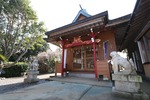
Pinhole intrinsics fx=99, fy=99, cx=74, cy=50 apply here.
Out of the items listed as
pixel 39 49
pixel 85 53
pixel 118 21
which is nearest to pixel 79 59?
pixel 85 53

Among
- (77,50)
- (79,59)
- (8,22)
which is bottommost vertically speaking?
(79,59)

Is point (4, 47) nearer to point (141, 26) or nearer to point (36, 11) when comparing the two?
point (36, 11)

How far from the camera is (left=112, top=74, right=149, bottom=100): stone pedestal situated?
2.53 metres

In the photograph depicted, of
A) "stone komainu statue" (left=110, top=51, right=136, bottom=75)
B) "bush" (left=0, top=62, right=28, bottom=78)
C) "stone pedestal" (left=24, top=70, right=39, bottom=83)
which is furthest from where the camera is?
"bush" (left=0, top=62, right=28, bottom=78)

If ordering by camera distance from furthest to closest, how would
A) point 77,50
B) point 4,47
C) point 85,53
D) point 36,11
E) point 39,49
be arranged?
point 39,49 → point 36,11 → point 4,47 → point 77,50 → point 85,53

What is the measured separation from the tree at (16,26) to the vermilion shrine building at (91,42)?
739 centimetres

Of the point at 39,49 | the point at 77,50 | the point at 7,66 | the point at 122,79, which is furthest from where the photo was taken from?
the point at 39,49

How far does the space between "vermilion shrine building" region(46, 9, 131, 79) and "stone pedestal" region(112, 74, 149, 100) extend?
1.94 m

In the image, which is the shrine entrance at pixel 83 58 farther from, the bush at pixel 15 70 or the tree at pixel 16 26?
the tree at pixel 16 26

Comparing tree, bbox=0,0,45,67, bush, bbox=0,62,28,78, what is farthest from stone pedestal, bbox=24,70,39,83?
tree, bbox=0,0,45,67

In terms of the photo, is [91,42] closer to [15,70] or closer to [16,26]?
[15,70]

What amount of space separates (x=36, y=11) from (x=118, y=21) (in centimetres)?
1169

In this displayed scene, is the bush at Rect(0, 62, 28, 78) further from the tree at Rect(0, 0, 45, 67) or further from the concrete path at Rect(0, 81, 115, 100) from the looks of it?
the concrete path at Rect(0, 81, 115, 100)

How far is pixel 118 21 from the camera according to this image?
17.2 feet
